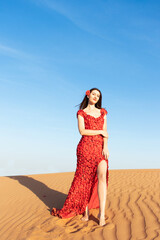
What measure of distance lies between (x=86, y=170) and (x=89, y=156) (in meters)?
0.30

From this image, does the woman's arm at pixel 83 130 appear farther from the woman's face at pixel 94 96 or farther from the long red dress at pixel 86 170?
the woman's face at pixel 94 96

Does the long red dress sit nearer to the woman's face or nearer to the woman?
the woman

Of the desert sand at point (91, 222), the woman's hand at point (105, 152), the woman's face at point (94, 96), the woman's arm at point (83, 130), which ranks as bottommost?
the desert sand at point (91, 222)

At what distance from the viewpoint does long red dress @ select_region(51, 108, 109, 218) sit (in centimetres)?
462

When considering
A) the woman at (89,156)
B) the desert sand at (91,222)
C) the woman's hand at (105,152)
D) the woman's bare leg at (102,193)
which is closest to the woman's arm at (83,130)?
the woman at (89,156)

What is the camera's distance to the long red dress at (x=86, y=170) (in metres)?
4.62

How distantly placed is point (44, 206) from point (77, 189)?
204cm

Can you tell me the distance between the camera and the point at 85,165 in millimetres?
4676

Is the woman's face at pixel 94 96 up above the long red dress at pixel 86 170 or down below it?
above

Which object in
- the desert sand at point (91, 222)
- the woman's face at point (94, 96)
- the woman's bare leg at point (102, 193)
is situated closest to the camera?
the desert sand at point (91, 222)

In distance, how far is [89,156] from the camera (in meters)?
4.61

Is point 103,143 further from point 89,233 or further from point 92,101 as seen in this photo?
point 89,233

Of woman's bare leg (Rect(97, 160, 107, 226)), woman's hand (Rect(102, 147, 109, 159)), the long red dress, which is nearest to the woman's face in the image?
the long red dress

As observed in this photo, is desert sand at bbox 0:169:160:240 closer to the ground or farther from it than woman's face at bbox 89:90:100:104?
closer to the ground
